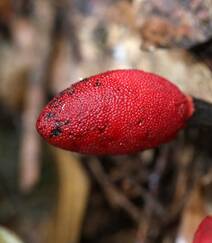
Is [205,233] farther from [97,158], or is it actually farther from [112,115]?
[97,158]

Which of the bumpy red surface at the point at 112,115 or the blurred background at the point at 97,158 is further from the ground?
the bumpy red surface at the point at 112,115

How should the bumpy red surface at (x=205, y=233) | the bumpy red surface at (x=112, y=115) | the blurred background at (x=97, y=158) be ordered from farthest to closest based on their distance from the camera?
the blurred background at (x=97, y=158)
the bumpy red surface at (x=205, y=233)
the bumpy red surface at (x=112, y=115)

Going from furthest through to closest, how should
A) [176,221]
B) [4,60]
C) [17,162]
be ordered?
[4,60]
[17,162]
[176,221]

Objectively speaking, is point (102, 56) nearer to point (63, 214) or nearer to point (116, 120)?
point (63, 214)

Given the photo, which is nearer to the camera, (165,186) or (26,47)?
(165,186)

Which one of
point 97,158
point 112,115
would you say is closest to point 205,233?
point 112,115

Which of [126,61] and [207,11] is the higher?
[207,11]

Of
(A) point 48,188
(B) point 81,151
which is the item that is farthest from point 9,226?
(B) point 81,151
